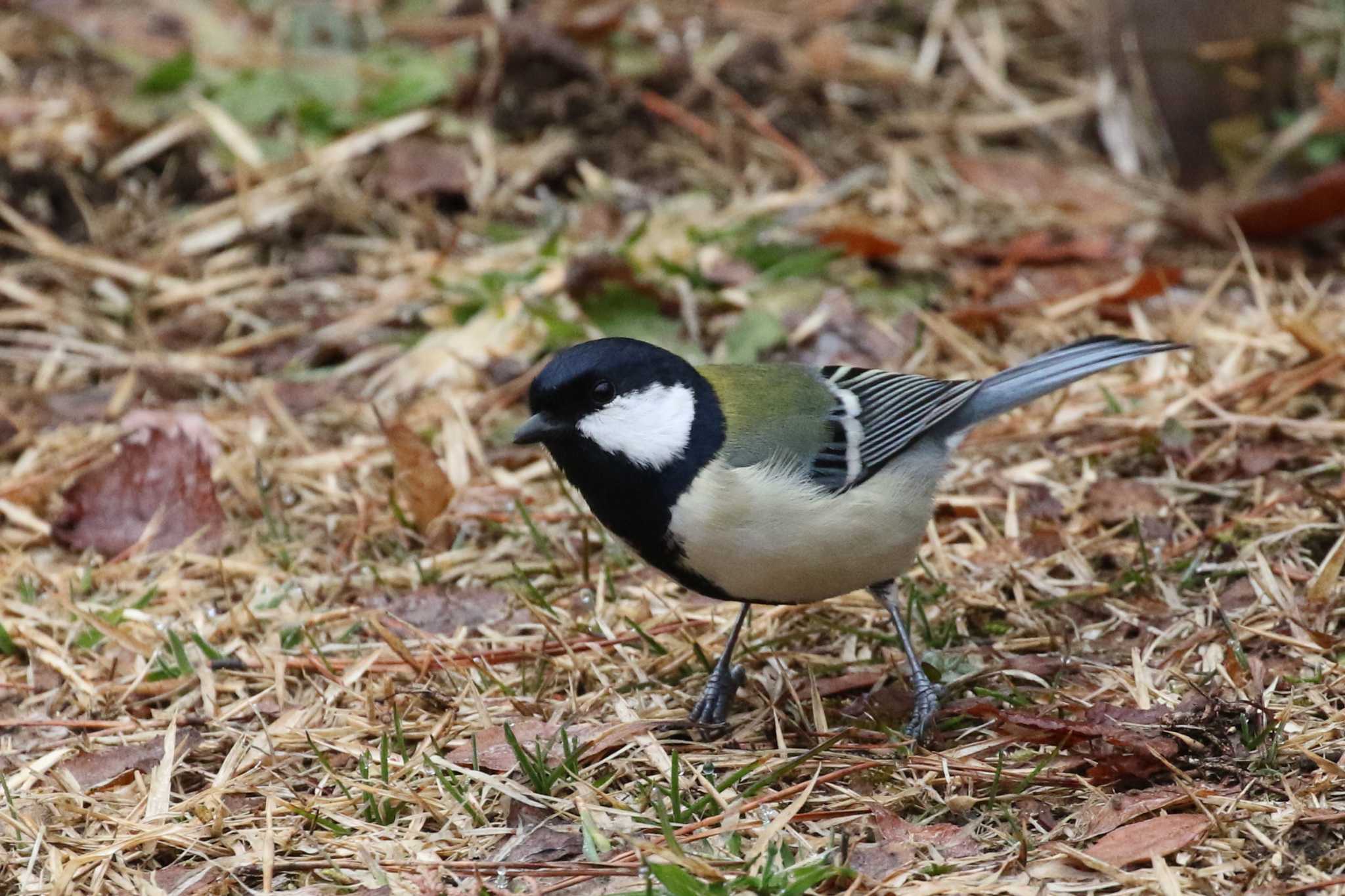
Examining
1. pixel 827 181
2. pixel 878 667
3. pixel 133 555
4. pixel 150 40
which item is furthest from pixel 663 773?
pixel 150 40

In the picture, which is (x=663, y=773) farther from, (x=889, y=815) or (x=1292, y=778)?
(x=1292, y=778)

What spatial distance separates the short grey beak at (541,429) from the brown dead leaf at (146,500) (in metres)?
1.44

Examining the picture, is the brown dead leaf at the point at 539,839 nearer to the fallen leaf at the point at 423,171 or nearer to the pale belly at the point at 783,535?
the pale belly at the point at 783,535

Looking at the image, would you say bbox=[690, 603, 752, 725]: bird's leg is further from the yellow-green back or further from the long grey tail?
the long grey tail

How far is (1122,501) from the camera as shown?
159 inches

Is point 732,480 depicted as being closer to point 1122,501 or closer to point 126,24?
point 1122,501

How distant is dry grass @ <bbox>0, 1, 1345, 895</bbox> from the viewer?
283cm

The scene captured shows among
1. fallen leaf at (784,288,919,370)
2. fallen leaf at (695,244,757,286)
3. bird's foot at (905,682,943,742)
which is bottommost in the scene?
fallen leaf at (784,288,919,370)

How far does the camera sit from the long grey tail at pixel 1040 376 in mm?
3713

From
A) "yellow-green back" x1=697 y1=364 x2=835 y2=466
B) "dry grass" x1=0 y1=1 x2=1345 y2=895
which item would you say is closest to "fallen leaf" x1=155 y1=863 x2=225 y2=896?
"dry grass" x1=0 y1=1 x2=1345 y2=895

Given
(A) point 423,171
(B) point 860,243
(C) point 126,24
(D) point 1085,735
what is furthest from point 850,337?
(C) point 126,24

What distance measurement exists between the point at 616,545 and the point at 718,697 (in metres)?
0.85

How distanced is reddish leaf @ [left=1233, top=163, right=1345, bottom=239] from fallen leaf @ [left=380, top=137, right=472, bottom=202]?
3.11m

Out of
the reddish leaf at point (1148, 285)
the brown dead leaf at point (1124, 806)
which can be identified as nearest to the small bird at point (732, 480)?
the brown dead leaf at point (1124, 806)
